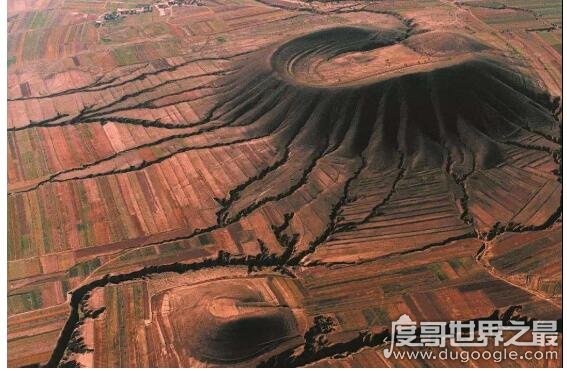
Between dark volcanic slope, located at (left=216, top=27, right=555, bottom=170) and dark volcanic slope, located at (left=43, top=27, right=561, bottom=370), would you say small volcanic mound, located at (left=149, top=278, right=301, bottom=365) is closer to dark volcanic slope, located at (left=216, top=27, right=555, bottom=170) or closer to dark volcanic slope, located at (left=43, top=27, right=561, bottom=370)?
dark volcanic slope, located at (left=43, top=27, right=561, bottom=370)

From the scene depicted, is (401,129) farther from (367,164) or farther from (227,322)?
(227,322)

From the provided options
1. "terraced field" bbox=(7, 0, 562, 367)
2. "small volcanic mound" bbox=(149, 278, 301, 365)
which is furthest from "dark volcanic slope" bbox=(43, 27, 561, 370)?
"terraced field" bbox=(7, 0, 562, 367)

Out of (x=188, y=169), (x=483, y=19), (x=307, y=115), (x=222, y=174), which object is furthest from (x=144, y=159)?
(x=483, y=19)

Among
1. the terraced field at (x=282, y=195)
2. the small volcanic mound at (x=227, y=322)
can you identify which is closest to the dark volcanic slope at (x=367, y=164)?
the small volcanic mound at (x=227, y=322)

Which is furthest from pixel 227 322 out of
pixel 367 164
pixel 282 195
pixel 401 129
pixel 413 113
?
pixel 413 113

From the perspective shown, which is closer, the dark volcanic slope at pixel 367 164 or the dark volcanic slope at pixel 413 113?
the dark volcanic slope at pixel 367 164

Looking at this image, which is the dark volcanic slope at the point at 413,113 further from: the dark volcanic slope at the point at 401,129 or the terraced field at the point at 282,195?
the terraced field at the point at 282,195
